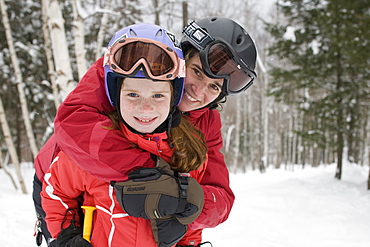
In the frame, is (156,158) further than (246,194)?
No

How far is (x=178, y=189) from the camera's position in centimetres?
140

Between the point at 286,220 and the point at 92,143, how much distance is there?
5248mm

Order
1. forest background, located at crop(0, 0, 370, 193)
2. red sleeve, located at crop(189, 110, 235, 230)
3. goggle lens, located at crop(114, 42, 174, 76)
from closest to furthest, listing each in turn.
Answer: goggle lens, located at crop(114, 42, 174, 76), red sleeve, located at crop(189, 110, 235, 230), forest background, located at crop(0, 0, 370, 193)

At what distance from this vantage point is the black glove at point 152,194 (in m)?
1.34

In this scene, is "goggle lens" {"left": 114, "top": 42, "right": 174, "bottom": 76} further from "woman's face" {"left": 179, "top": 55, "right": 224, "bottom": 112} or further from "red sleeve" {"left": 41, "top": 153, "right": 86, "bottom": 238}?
"red sleeve" {"left": 41, "top": 153, "right": 86, "bottom": 238}

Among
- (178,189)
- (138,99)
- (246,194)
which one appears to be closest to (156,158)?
(178,189)

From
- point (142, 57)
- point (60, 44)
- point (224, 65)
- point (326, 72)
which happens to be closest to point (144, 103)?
point (142, 57)

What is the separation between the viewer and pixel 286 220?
5547 mm

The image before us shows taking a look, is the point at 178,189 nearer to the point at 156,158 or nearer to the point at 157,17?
the point at 156,158

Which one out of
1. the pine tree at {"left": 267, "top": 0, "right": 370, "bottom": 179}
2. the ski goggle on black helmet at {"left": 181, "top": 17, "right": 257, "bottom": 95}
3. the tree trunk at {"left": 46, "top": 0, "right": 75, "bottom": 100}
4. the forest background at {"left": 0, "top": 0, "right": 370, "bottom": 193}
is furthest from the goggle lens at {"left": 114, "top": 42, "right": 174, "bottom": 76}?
the pine tree at {"left": 267, "top": 0, "right": 370, "bottom": 179}

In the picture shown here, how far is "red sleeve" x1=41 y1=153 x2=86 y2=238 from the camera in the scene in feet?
5.01

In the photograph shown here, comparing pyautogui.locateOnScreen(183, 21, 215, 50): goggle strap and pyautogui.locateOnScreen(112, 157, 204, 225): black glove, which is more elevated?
pyautogui.locateOnScreen(183, 21, 215, 50): goggle strap

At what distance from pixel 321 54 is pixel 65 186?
10041 mm

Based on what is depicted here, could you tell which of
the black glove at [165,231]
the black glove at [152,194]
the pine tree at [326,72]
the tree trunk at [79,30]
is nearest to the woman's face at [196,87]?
the black glove at [152,194]
